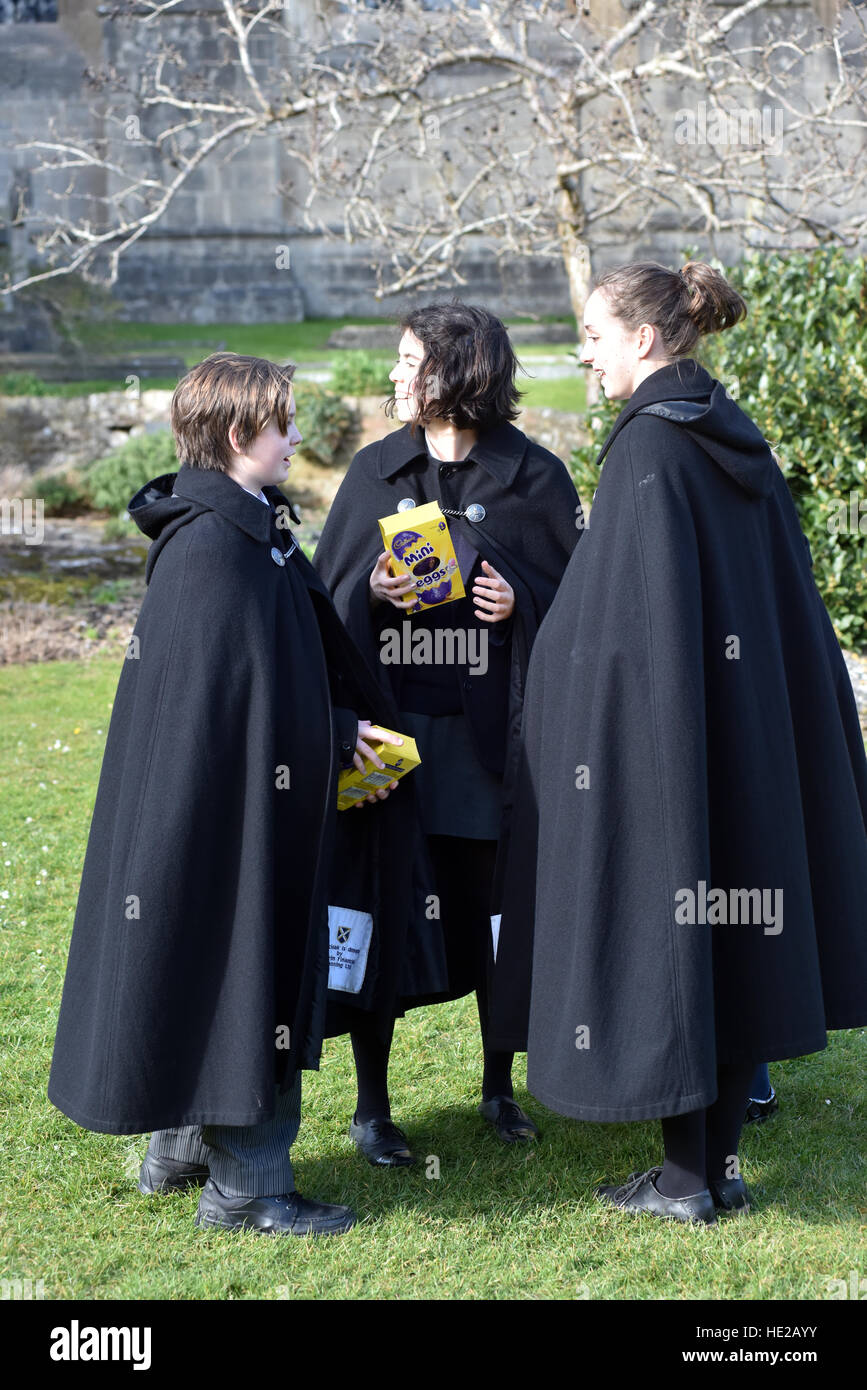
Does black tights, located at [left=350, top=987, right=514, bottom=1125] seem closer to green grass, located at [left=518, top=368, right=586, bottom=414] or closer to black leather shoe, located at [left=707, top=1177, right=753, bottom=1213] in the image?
black leather shoe, located at [left=707, top=1177, right=753, bottom=1213]

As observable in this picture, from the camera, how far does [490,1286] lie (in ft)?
10.4

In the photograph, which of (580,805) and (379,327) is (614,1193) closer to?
(580,805)

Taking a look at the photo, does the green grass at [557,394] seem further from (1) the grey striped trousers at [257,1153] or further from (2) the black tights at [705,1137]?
(1) the grey striped trousers at [257,1153]

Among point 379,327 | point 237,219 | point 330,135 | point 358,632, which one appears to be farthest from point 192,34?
point 358,632

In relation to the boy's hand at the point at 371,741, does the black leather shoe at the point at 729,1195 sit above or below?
below

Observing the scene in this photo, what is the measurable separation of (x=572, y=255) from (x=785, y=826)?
29.8ft

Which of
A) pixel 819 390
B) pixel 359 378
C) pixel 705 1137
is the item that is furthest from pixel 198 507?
pixel 359 378

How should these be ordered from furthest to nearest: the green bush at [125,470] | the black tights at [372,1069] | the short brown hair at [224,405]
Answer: the green bush at [125,470] → the black tights at [372,1069] → the short brown hair at [224,405]

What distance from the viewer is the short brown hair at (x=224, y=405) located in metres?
3.21

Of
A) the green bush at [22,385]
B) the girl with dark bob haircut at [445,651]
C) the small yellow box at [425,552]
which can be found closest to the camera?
the small yellow box at [425,552]

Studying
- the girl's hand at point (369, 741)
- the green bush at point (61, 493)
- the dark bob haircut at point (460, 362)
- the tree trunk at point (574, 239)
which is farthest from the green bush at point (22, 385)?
the girl's hand at point (369, 741)

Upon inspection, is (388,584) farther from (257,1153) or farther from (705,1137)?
(705,1137)

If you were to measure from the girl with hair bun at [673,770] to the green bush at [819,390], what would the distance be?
5226 mm

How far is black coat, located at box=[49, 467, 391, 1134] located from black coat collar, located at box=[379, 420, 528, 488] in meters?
0.62
